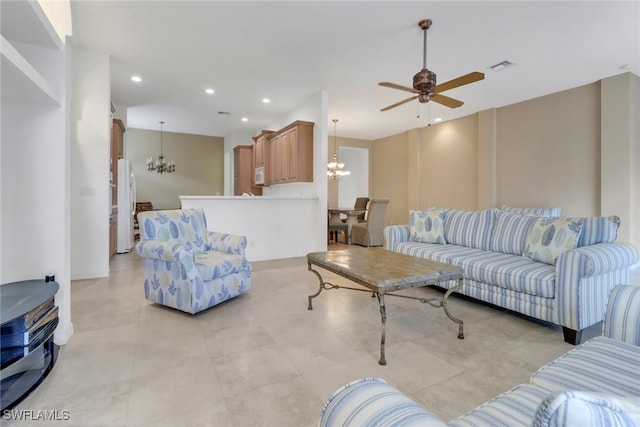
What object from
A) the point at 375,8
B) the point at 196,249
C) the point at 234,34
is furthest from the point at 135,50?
the point at 375,8

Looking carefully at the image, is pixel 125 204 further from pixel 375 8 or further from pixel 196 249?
pixel 375 8

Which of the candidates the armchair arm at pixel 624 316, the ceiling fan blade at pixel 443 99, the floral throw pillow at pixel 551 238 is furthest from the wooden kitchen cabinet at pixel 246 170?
the armchair arm at pixel 624 316

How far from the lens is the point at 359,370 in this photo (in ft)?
5.83

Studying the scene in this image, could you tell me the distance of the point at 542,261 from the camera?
2.57m

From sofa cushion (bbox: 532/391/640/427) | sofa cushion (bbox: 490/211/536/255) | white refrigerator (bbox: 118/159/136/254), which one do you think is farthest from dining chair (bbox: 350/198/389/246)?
sofa cushion (bbox: 532/391/640/427)

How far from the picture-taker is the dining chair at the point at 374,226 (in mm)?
6133

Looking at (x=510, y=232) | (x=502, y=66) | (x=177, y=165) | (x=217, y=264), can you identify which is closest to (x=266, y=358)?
(x=217, y=264)

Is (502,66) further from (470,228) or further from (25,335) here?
(25,335)

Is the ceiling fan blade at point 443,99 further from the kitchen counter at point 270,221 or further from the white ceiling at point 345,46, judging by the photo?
the kitchen counter at point 270,221

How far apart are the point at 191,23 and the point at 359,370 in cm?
356

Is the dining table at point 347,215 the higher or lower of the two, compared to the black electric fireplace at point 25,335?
higher

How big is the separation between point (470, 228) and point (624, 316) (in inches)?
86.3

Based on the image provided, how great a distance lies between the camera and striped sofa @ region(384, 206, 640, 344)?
211 cm

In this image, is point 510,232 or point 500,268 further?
point 510,232
